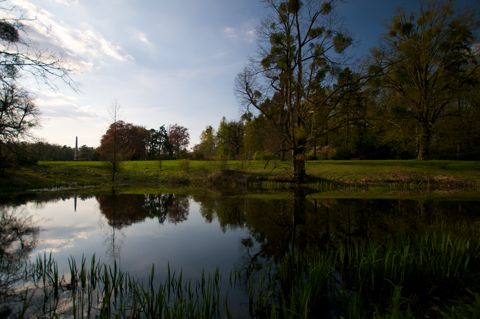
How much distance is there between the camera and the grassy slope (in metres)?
24.9

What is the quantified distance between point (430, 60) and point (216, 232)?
103ft

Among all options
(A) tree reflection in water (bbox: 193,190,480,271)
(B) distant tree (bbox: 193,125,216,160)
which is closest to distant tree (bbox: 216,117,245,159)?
(B) distant tree (bbox: 193,125,216,160)

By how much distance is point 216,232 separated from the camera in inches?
420

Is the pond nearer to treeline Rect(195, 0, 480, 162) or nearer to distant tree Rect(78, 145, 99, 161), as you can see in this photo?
treeline Rect(195, 0, 480, 162)

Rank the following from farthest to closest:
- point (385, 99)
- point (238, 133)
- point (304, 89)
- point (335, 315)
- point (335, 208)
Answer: point (238, 133) → point (385, 99) → point (304, 89) → point (335, 208) → point (335, 315)

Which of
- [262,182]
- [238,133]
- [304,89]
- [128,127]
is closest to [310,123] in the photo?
[304,89]

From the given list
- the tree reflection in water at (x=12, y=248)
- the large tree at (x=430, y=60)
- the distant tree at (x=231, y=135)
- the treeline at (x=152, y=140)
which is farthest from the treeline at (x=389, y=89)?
the treeline at (x=152, y=140)

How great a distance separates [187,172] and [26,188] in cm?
1701

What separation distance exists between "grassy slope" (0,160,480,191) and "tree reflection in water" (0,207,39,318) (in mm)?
16898

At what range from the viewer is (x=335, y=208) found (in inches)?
563

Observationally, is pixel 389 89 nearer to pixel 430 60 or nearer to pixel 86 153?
pixel 430 60

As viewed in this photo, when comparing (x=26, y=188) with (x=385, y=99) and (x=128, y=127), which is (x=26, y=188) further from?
(x=128, y=127)

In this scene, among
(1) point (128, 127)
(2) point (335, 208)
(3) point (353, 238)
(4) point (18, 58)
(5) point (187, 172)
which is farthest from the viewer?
(1) point (128, 127)

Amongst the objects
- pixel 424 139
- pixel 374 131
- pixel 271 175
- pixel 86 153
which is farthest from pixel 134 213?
pixel 86 153
